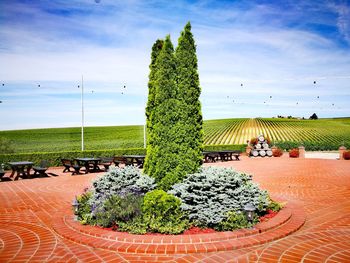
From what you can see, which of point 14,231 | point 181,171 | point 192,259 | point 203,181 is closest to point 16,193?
point 14,231

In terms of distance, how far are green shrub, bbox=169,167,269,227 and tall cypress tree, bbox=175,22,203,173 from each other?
775mm

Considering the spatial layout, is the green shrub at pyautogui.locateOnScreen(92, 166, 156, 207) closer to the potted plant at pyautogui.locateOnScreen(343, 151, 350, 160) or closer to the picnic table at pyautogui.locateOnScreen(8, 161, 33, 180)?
the picnic table at pyautogui.locateOnScreen(8, 161, 33, 180)

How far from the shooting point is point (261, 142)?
90.1ft

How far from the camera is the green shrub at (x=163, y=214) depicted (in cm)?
560

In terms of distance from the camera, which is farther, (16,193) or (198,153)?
(16,193)

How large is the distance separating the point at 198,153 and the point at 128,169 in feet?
6.53

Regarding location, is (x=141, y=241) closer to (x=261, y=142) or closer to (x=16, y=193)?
(x=16, y=193)

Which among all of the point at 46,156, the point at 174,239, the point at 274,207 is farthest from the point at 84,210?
the point at 46,156

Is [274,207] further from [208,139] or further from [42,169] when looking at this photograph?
[208,139]

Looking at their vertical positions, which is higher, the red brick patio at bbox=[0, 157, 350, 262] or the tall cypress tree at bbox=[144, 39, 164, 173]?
Answer: the tall cypress tree at bbox=[144, 39, 164, 173]

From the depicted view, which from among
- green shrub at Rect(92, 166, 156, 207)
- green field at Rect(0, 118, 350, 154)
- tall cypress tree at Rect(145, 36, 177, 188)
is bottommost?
green field at Rect(0, 118, 350, 154)

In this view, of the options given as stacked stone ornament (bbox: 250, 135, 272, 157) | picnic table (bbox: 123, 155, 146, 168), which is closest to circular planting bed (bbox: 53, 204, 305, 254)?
picnic table (bbox: 123, 155, 146, 168)

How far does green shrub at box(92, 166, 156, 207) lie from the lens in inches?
266

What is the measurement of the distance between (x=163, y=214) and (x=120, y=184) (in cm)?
174
